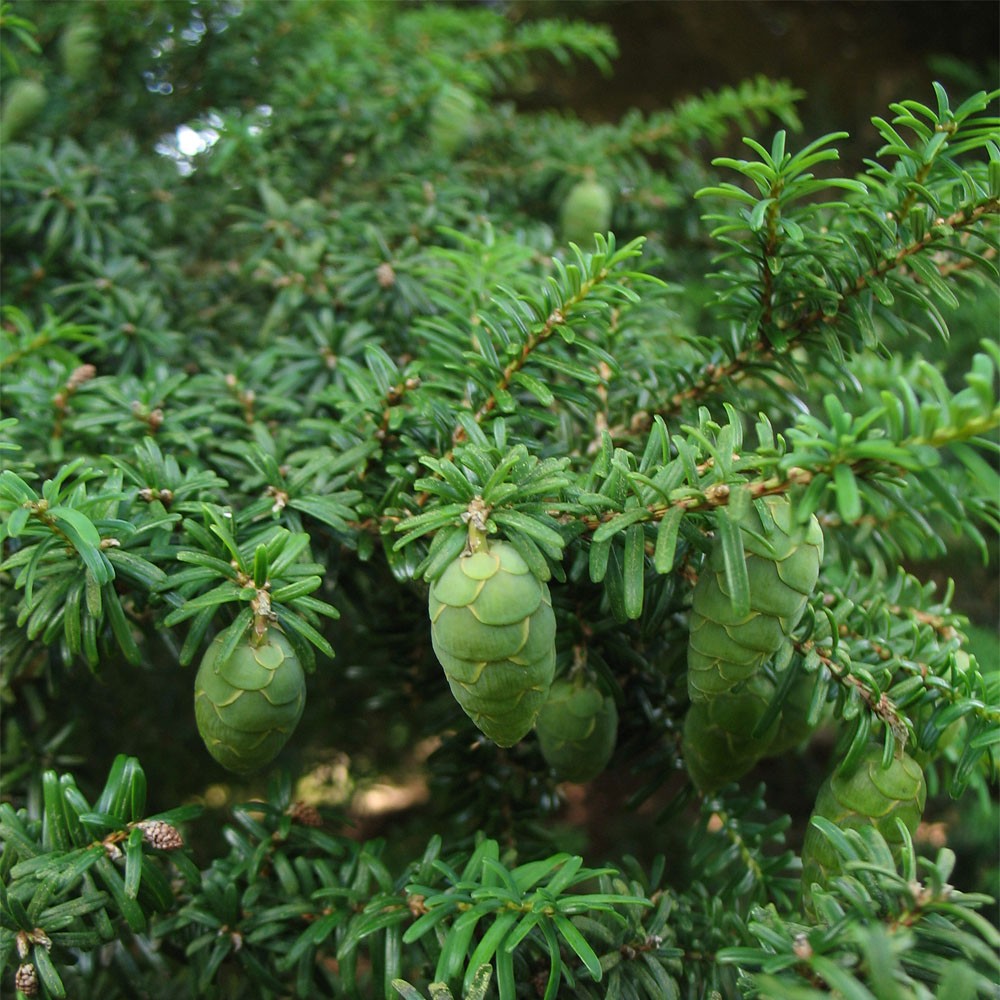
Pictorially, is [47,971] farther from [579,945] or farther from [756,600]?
[756,600]

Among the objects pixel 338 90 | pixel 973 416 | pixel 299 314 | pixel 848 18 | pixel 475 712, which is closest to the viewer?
pixel 973 416

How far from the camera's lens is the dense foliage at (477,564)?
557 mm

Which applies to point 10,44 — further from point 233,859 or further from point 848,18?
point 848,18

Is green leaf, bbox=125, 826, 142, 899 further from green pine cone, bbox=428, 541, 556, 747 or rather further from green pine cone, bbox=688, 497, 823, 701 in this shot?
green pine cone, bbox=688, 497, 823, 701

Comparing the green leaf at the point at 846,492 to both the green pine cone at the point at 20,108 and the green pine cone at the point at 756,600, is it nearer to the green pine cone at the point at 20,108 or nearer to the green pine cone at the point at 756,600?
the green pine cone at the point at 756,600

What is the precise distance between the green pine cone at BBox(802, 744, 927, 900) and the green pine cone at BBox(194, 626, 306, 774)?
0.43 metres

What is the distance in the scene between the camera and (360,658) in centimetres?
116

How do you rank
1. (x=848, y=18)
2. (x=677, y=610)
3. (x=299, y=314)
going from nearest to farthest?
(x=677, y=610), (x=299, y=314), (x=848, y=18)

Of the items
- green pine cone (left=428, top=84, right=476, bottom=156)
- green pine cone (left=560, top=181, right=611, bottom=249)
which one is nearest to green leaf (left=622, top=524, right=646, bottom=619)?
green pine cone (left=560, top=181, right=611, bottom=249)

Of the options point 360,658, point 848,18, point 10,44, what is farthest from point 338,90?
point 848,18

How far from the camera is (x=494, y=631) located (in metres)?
0.53

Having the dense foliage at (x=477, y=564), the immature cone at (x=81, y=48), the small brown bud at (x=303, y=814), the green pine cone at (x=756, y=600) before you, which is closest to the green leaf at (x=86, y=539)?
the dense foliage at (x=477, y=564)

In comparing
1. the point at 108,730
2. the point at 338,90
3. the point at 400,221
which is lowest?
the point at 108,730

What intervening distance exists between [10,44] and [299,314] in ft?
2.47
